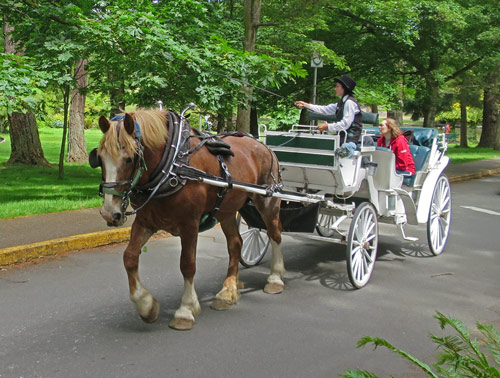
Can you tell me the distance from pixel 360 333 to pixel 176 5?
838 centimetres

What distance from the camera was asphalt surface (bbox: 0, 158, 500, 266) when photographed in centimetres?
697

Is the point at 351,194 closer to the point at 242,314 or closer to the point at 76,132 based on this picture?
the point at 242,314

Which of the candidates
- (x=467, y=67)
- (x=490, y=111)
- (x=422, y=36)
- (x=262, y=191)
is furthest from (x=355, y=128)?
(x=490, y=111)

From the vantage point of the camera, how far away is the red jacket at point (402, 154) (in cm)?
748

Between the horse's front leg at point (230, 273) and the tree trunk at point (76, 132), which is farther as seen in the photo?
the tree trunk at point (76, 132)

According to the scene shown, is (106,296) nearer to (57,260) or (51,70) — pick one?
(57,260)

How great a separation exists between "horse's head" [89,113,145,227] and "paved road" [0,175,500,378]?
1123 millimetres

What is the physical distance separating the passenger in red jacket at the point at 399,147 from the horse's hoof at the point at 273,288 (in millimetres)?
2611

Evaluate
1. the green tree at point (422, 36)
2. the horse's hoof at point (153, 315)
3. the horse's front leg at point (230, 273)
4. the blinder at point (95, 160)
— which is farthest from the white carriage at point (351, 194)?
the green tree at point (422, 36)

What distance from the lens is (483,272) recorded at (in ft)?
23.0

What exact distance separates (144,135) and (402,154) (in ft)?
13.8

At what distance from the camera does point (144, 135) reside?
4.48 metres

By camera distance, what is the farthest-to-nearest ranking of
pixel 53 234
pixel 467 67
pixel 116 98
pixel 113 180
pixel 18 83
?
pixel 467 67 → pixel 116 98 → pixel 18 83 → pixel 53 234 → pixel 113 180

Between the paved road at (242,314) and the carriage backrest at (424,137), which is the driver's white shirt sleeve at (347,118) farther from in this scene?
the carriage backrest at (424,137)
